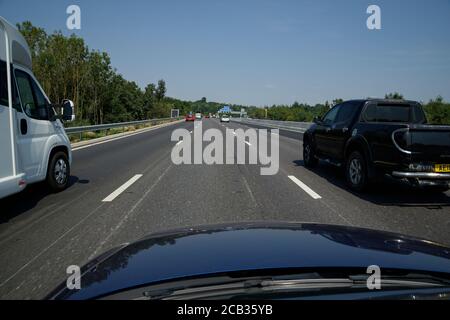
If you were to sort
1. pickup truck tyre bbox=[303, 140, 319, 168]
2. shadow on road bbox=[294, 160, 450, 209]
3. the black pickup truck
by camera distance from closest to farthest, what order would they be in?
the black pickup truck < shadow on road bbox=[294, 160, 450, 209] < pickup truck tyre bbox=[303, 140, 319, 168]

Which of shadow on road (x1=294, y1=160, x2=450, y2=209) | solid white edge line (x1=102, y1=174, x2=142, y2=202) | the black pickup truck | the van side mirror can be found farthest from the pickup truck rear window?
the van side mirror

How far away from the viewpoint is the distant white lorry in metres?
5.21

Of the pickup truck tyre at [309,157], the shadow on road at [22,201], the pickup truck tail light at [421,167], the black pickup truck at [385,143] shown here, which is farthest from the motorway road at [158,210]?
the pickup truck tyre at [309,157]

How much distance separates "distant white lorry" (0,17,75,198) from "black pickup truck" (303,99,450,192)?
5854 millimetres

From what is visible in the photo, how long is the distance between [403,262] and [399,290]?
375 mm

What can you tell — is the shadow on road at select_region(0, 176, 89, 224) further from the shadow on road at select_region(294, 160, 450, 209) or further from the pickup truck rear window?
the pickup truck rear window

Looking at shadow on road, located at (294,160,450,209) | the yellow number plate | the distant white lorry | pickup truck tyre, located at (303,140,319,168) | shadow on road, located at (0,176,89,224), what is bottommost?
shadow on road, located at (294,160,450,209)

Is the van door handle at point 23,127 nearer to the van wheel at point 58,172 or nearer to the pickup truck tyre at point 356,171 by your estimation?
the van wheel at point 58,172

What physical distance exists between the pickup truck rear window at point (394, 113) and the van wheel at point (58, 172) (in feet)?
21.6

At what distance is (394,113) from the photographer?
27.2ft

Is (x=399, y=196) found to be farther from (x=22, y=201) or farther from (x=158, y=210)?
(x=22, y=201)

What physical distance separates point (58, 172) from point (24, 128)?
1.57 metres

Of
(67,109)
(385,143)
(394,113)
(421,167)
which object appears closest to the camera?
(421,167)

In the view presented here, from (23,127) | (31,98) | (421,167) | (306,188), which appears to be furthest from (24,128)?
(421,167)
